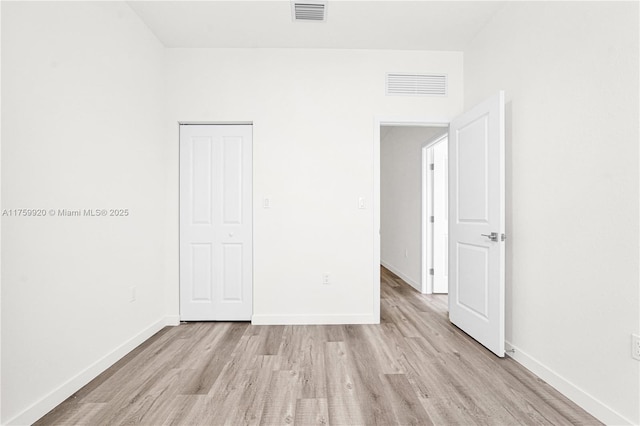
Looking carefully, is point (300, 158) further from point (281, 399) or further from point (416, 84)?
point (281, 399)

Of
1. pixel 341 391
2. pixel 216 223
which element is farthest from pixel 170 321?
pixel 341 391

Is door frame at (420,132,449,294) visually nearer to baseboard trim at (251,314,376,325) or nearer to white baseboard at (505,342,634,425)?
baseboard trim at (251,314,376,325)

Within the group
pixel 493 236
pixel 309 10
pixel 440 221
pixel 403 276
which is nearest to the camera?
pixel 493 236

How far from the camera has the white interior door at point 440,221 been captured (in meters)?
4.45

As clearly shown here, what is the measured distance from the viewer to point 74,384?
1.94 metres

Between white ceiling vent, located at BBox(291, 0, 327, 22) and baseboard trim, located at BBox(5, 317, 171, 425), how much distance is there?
9.68 feet

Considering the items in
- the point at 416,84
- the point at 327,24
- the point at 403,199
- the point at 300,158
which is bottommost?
the point at 403,199

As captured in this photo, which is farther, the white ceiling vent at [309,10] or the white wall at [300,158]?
the white wall at [300,158]

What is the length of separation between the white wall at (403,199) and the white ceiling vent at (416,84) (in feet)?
3.10

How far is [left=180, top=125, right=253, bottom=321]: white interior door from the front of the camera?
10.6 ft

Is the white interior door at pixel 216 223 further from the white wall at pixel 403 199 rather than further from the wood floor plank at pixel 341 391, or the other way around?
the white wall at pixel 403 199

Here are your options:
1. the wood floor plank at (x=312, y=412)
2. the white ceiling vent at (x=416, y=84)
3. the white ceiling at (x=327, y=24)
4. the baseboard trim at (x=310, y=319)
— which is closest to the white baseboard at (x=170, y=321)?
the baseboard trim at (x=310, y=319)

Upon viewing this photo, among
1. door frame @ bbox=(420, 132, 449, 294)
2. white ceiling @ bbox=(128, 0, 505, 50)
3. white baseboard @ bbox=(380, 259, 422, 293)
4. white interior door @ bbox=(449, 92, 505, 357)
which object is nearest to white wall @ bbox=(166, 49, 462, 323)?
white ceiling @ bbox=(128, 0, 505, 50)

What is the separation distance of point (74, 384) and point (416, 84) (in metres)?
3.62
